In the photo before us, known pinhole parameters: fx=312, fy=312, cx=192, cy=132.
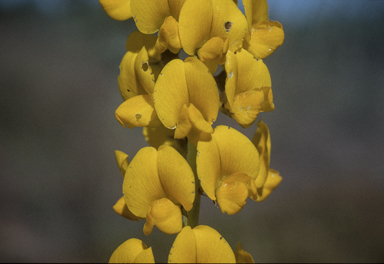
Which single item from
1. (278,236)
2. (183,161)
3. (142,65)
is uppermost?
(142,65)

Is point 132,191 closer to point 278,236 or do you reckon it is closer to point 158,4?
point 158,4

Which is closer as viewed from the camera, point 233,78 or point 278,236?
point 233,78

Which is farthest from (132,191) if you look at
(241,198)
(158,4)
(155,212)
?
(158,4)

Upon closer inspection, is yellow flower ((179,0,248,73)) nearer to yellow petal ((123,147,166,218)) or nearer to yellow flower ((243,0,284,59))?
yellow flower ((243,0,284,59))

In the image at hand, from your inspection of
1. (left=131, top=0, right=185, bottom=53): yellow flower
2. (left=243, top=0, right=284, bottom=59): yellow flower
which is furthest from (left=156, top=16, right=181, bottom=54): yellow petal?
(left=243, top=0, right=284, bottom=59): yellow flower

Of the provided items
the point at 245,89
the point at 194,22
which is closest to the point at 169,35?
the point at 194,22

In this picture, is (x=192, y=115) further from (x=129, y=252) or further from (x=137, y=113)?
(x=129, y=252)

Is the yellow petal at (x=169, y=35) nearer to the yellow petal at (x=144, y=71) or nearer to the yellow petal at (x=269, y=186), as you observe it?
the yellow petal at (x=144, y=71)
